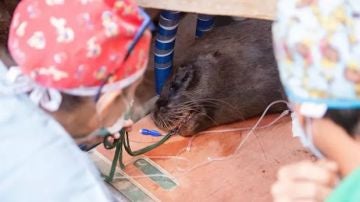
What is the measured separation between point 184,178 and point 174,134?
0.20 m

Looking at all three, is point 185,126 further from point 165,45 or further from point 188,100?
point 165,45

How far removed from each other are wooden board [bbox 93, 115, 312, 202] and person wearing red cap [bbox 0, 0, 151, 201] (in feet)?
2.02

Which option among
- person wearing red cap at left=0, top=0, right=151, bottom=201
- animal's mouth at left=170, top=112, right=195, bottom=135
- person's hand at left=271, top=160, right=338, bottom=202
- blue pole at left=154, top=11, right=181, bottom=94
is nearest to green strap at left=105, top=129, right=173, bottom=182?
animal's mouth at left=170, top=112, right=195, bottom=135

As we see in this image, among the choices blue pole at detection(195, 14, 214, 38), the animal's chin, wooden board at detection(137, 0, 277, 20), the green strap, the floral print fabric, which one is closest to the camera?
the floral print fabric

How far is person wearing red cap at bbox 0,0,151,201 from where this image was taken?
3.16 feet

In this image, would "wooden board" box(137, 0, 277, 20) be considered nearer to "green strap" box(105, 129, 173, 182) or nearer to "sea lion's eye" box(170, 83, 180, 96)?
"green strap" box(105, 129, 173, 182)

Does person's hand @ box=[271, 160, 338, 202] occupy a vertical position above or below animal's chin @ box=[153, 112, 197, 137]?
above

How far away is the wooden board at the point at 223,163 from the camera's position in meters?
1.62

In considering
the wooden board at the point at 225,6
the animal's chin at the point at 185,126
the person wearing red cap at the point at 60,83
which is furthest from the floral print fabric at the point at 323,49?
the animal's chin at the point at 185,126

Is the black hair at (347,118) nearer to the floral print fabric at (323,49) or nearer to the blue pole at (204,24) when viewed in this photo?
the floral print fabric at (323,49)

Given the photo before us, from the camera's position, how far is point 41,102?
1.05 metres

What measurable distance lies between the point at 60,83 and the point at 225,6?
0.56 m

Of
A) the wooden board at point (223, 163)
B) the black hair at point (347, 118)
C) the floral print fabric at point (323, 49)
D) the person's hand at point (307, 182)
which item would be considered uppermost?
the floral print fabric at point (323, 49)

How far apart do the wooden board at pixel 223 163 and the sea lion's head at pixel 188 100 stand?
4cm
